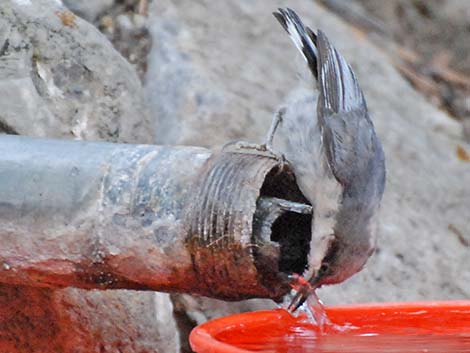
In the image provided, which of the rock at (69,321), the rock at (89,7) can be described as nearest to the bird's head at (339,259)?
the rock at (69,321)

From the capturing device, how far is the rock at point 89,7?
372cm

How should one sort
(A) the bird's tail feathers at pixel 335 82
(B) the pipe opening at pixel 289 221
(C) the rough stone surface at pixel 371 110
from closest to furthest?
(B) the pipe opening at pixel 289 221 → (A) the bird's tail feathers at pixel 335 82 → (C) the rough stone surface at pixel 371 110

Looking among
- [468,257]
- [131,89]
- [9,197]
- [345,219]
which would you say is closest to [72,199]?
[9,197]

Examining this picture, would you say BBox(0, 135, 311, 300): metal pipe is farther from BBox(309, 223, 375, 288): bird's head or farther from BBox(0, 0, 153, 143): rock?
BBox(0, 0, 153, 143): rock

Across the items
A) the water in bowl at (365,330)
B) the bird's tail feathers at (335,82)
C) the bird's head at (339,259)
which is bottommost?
the water in bowl at (365,330)

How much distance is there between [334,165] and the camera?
2.79 m

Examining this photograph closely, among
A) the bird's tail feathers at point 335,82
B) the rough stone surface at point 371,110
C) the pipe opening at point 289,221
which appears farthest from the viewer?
the rough stone surface at point 371,110

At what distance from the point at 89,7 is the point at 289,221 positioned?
163 cm

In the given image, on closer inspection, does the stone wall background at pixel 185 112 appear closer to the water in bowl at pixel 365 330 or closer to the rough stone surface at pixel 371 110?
the rough stone surface at pixel 371 110

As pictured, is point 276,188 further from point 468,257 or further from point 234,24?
point 234,24

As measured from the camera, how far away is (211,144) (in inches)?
148

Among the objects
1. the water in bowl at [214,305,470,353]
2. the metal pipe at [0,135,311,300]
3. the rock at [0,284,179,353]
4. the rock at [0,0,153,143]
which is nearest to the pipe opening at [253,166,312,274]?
the metal pipe at [0,135,311,300]

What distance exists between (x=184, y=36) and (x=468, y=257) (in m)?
1.53

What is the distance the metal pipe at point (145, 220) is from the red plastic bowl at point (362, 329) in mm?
79
